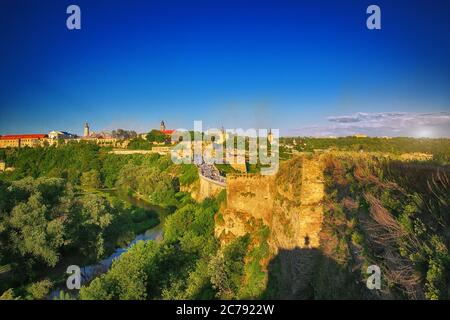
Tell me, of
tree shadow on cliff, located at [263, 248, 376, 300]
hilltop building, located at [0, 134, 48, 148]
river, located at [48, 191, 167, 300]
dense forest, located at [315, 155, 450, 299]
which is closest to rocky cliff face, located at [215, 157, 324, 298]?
tree shadow on cliff, located at [263, 248, 376, 300]

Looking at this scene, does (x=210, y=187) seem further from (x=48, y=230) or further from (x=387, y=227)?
(x=387, y=227)

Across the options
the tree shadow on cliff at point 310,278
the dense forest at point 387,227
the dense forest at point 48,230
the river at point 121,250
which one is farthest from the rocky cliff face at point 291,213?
the dense forest at point 48,230

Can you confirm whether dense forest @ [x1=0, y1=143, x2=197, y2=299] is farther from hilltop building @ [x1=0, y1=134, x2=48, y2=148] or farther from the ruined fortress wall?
hilltop building @ [x1=0, y1=134, x2=48, y2=148]

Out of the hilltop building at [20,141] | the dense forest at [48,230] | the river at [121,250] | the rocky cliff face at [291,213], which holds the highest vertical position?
the hilltop building at [20,141]

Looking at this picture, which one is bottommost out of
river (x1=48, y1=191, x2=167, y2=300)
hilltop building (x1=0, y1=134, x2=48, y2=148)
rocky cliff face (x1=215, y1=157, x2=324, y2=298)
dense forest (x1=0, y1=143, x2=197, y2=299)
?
river (x1=48, y1=191, x2=167, y2=300)

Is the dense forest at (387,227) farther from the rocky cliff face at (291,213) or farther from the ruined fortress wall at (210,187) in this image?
the ruined fortress wall at (210,187)
